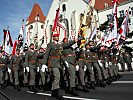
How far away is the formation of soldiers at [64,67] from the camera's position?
7.79 m

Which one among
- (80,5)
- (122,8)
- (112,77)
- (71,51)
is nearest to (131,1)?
(122,8)

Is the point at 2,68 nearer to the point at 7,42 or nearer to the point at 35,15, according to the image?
the point at 7,42

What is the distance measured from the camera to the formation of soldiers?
7793 millimetres

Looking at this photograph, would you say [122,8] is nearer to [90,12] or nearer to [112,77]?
[90,12]

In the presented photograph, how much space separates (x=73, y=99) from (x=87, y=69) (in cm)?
293

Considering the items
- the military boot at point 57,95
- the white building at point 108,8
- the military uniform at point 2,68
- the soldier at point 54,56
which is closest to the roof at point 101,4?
the white building at point 108,8

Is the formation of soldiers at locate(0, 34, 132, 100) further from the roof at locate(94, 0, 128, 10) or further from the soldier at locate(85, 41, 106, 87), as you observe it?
the roof at locate(94, 0, 128, 10)

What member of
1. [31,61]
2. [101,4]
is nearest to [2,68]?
[31,61]

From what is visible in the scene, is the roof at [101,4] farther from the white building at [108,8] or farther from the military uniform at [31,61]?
the military uniform at [31,61]

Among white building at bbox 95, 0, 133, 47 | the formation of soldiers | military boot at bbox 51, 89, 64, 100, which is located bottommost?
military boot at bbox 51, 89, 64, 100

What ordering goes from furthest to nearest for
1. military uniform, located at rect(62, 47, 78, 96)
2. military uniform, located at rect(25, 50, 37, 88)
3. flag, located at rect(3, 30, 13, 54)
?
flag, located at rect(3, 30, 13, 54) → military uniform, located at rect(25, 50, 37, 88) → military uniform, located at rect(62, 47, 78, 96)

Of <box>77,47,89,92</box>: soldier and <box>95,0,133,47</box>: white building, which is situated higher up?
<box>95,0,133,47</box>: white building

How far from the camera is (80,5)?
2016 inches

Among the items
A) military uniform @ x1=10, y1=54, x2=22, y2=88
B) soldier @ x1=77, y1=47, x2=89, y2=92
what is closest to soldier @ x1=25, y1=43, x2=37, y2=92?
military uniform @ x1=10, y1=54, x2=22, y2=88
